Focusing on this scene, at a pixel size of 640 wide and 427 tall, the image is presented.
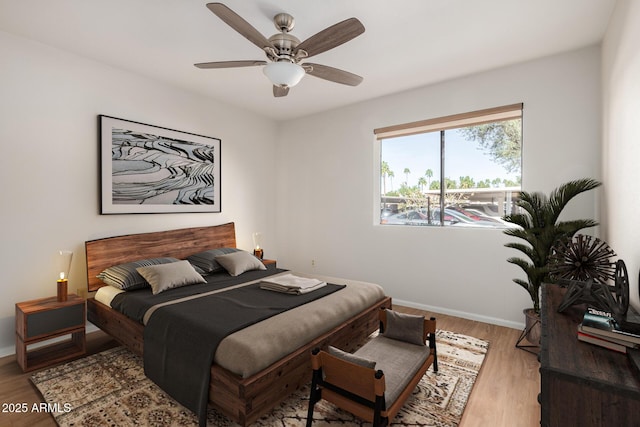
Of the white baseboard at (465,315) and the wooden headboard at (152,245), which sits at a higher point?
the wooden headboard at (152,245)

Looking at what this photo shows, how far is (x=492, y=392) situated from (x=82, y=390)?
113 inches

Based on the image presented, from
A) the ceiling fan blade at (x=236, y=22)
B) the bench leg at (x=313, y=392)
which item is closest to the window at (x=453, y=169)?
the ceiling fan blade at (x=236, y=22)

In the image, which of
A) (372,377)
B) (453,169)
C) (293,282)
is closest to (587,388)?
(372,377)

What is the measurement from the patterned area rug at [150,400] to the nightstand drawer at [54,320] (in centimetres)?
30

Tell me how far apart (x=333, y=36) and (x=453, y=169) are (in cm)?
248

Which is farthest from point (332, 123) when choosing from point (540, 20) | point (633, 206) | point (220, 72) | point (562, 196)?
point (633, 206)

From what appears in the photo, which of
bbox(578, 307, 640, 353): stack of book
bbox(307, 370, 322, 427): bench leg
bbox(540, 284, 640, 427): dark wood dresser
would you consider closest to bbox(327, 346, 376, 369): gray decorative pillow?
bbox(307, 370, 322, 427): bench leg

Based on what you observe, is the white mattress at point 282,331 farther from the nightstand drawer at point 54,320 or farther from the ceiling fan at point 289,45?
the ceiling fan at point 289,45

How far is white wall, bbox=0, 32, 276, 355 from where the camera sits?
269 centimetres

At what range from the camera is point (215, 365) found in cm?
181

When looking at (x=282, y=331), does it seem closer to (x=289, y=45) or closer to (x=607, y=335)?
(x=607, y=335)

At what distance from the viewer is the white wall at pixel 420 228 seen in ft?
9.77

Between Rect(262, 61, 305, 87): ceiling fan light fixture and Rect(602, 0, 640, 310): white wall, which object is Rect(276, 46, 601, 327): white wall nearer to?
Rect(602, 0, 640, 310): white wall

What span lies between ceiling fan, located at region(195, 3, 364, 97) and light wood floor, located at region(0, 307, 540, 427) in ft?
8.18
